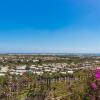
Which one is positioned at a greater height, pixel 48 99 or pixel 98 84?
pixel 98 84

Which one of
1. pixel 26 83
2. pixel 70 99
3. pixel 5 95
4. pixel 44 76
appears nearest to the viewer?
pixel 5 95

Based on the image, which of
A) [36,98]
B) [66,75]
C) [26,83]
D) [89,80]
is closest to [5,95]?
[36,98]

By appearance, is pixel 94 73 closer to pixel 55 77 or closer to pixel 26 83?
pixel 26 83

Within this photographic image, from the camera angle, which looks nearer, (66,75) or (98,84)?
(98,84)

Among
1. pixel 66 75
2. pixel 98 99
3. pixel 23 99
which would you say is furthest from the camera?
pixel 66 75

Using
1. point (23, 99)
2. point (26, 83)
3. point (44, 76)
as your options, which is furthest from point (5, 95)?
point (44, 76)

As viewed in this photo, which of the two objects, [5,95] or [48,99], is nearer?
[5,95]

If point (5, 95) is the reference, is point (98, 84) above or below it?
above

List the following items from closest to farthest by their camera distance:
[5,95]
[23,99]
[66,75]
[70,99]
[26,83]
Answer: [5,95] → [70,99] → [23,99] → [26,83] → [66,75]

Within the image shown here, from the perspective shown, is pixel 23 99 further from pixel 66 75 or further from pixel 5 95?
pixel 66 75
